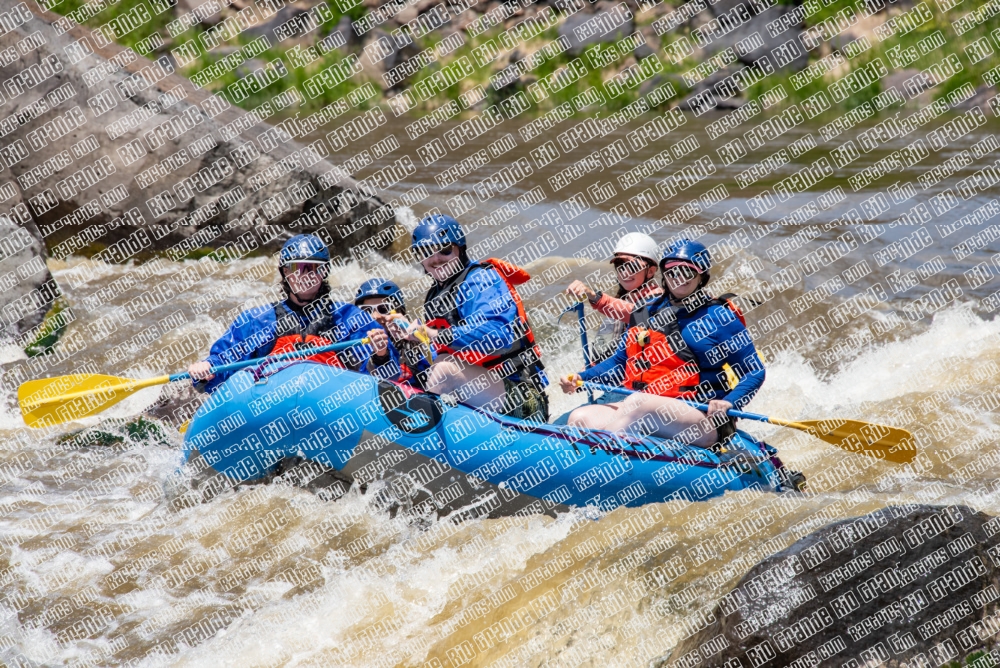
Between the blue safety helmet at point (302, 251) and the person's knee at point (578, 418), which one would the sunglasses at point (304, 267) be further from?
the person's knee at point (578, 418)

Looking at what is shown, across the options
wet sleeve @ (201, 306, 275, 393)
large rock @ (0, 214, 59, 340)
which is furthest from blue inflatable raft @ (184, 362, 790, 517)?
large rock @ (0, 214, 59, 340)

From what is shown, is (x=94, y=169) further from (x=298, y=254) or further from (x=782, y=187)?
(x=782, y=187)

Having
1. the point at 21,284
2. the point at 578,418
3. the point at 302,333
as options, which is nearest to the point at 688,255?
the point at 578,418

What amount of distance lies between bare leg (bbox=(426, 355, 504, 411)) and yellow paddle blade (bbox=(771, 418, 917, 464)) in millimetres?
1371

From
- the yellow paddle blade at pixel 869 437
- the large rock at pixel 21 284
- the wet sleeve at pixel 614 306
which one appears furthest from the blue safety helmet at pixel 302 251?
the large rock at pixel 21 284

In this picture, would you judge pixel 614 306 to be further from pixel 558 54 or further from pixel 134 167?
pixel 558 54

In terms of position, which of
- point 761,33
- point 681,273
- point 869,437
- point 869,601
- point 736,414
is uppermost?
point 761,33

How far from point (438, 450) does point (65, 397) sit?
2.01m

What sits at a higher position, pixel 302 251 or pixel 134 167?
pixel 134 167

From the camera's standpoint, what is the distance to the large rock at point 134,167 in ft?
28.6

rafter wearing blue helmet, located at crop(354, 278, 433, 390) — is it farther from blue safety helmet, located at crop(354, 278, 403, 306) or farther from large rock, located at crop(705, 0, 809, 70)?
large rock, located at crop(705, 0, 809, 70)

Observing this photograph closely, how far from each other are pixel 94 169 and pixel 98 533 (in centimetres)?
459

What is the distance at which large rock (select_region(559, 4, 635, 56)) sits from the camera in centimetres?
1645

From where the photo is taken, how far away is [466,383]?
5.10m
